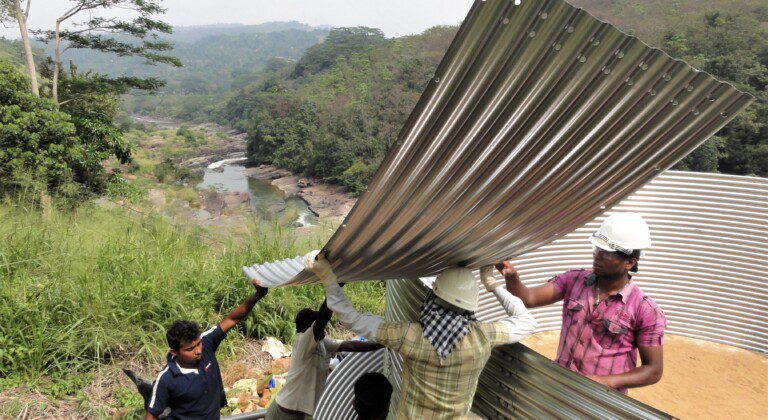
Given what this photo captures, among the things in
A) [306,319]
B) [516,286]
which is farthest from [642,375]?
[306,319]

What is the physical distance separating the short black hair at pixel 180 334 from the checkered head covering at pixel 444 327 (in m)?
1.35

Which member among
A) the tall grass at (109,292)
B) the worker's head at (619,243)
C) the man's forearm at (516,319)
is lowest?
the tall grass at (109,292)

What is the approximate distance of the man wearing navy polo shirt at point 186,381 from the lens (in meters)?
2.47

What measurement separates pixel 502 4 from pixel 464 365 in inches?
51.4

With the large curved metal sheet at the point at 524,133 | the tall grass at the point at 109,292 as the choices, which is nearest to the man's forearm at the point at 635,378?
the large curved metal sheet at the point at 524,133

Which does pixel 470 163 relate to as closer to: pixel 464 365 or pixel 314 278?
pixel 464 365

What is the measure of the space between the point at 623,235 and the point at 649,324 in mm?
451

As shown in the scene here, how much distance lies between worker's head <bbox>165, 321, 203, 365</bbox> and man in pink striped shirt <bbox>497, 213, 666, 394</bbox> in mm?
1672

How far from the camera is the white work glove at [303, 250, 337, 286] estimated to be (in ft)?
6.15

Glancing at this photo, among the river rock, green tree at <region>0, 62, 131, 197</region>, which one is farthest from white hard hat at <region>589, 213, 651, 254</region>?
green tree at <region>0, 62, 131, 197</region>

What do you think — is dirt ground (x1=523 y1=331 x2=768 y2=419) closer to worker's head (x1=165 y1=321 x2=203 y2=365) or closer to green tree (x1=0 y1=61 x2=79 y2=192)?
worker's head (x1=165 y1=321 x2=203 y2=365)

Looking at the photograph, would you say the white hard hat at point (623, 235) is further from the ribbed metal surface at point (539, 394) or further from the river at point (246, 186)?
the river at point (246, 186)

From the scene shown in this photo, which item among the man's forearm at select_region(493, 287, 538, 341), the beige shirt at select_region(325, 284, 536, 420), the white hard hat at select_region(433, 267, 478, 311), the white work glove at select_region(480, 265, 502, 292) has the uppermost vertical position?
the white hard hat at select_region(433, 267, 478, 311)

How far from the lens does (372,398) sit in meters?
2.27
